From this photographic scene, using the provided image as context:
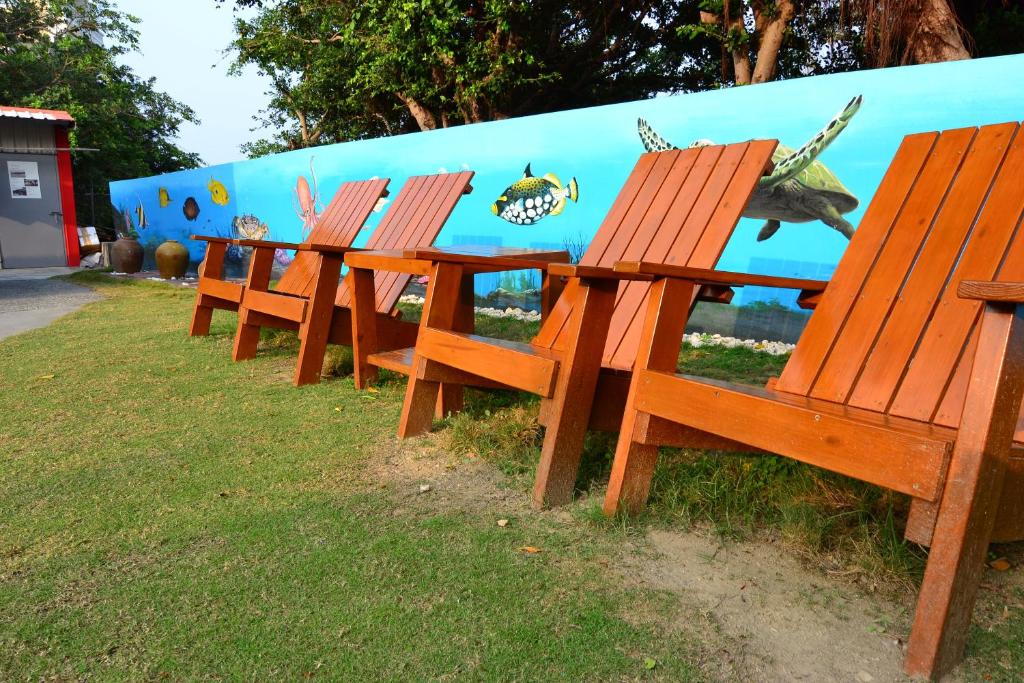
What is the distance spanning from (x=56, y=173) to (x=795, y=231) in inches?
629

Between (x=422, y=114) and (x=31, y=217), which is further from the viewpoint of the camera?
(x=31, y=217)

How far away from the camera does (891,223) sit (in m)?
2.08

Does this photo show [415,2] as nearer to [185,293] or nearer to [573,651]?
[185,293]

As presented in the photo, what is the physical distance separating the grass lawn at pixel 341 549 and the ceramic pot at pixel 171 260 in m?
9.60

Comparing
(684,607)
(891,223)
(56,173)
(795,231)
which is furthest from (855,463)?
(56,173)

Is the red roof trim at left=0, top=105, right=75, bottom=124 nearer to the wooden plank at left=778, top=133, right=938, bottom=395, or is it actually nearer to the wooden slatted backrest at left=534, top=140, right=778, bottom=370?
the wooden slatted backrest at left=534, top=140, right=778, bottom=370

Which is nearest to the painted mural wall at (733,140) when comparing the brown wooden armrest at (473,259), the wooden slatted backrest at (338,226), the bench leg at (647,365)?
the wooden slatted backrest at (338,226)

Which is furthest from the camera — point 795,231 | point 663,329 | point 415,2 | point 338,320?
point 415,2

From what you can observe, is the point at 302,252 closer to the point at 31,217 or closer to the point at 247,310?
the point at 247,310

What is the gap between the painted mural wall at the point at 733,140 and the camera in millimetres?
4523

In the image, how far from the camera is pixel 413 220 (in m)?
4.20

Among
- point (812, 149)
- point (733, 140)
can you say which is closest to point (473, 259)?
point (812, 149)

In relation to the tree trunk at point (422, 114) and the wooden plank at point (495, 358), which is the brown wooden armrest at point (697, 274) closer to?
the wooden plank at point (495, 358)

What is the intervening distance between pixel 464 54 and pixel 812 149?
865 centimetres
